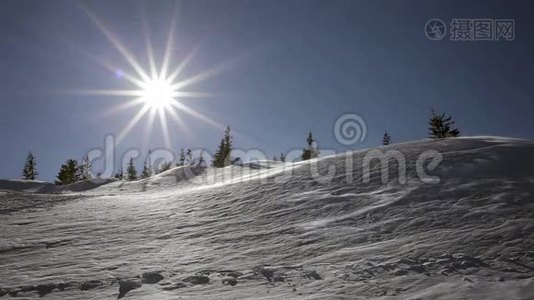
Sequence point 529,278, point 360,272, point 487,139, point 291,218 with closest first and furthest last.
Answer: point 529,278
point 360,272
point 291,218
point 487,139

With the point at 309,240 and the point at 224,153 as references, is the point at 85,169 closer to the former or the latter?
the point at 224,153

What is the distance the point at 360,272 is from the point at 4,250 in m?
6.70

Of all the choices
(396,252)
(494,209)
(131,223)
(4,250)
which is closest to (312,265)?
(396,252)

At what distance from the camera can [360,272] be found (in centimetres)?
434

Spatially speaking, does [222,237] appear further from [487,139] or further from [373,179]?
[487,139]

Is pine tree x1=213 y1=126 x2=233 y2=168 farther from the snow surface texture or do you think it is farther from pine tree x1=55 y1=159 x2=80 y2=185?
the snow surface texture

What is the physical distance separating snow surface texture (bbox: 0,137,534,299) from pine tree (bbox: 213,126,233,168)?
111 feet

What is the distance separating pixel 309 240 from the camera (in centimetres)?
596

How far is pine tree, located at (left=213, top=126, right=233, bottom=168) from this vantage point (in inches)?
1751

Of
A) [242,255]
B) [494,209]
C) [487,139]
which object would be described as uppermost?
[487,139]

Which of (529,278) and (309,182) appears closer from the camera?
(529,278)

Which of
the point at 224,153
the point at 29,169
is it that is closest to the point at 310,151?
the point at 224,153

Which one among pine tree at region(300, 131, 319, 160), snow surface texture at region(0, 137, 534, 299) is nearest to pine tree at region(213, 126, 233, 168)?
pine tree at region(300, 131, 319, 160)

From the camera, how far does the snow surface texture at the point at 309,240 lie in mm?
4074
